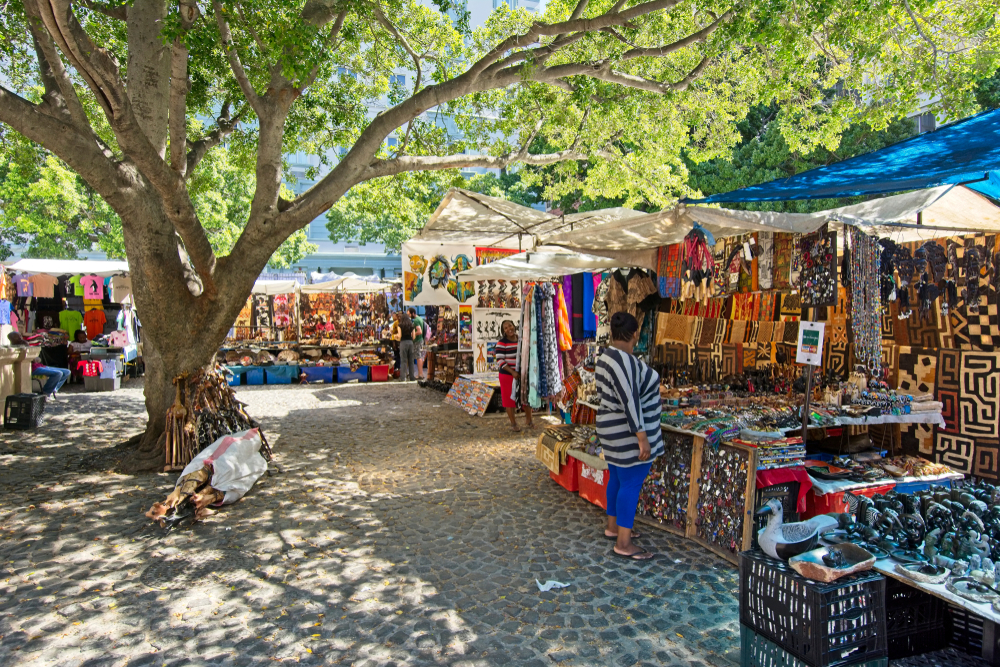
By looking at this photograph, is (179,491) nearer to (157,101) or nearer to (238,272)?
(238,272)

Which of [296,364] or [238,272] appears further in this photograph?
[296,364]

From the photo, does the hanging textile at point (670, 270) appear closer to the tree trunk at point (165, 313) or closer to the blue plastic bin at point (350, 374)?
the tree trunk at point (165, 313)

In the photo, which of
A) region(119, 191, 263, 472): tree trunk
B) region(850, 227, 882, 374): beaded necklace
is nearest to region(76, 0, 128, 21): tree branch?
region(119, 191, 263, 472): tree trunk

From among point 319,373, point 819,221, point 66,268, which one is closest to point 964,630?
point 819,221

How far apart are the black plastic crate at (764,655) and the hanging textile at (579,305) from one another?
5924mm

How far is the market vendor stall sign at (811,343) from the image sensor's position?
4328mm

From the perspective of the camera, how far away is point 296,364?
1541cm

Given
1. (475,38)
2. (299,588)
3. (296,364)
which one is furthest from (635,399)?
(296,364)

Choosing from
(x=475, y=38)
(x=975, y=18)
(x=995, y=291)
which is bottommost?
(x=995, y=291)

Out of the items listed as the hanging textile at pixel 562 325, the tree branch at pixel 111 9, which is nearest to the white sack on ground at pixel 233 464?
the hanging textile at pixel 562 325

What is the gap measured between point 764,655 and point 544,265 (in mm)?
6088

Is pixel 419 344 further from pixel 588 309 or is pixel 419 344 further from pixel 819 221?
pixel 819 221

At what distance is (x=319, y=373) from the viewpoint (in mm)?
15539

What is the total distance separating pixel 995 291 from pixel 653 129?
6833 mm
